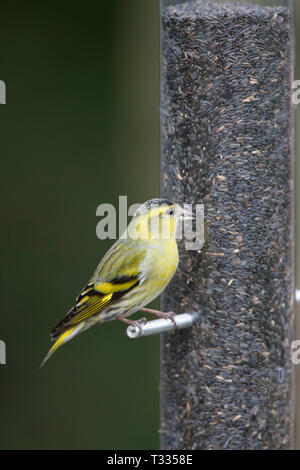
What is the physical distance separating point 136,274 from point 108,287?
207 millimetres

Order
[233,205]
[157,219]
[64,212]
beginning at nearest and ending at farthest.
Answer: [233,205] < [157,219] < [64,212]

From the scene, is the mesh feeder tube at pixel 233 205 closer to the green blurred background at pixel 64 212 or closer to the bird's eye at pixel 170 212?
the bird's eye at pixel 170 212

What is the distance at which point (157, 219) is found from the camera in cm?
498

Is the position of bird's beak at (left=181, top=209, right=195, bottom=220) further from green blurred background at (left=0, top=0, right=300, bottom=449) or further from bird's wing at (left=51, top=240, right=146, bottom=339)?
green blurred background at (left=0, top=0, right=300, bottom=449)

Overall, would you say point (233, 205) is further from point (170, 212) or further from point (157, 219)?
point (157, 219)

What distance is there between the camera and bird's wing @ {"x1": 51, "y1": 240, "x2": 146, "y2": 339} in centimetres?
498

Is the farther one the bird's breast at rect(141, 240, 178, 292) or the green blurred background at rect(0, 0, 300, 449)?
the green blurred background at rect(0, 0, 300, 449)

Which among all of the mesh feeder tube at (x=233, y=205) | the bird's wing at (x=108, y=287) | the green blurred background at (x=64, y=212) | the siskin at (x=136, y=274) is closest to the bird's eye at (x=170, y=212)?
the siskin at (x=136, y=274)

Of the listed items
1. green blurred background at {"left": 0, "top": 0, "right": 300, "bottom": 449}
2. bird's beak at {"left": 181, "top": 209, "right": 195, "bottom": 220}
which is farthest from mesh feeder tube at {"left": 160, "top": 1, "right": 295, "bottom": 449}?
green blurred background at {"left": 0, "top": 0, "right": 300, "bottom": 449}

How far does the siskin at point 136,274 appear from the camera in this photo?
489cm

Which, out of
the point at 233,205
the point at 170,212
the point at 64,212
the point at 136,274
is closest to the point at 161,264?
the point at 136,274

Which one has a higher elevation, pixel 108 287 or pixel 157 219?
pixel 157 219

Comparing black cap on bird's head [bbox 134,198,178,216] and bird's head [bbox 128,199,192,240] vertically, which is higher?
black cap on bird's head [bbox 134,198,178,216]

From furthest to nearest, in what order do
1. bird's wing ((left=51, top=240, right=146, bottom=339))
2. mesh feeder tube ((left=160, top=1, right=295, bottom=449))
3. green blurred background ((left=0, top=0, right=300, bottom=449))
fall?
green blurred background ((left=0, top=0, right=300, bottom=449))
bird's wing ((left=51, top=240, right=146, bottom=339))
mesh feeder tube ((left=160, top=1, right=295, bottom=449))
